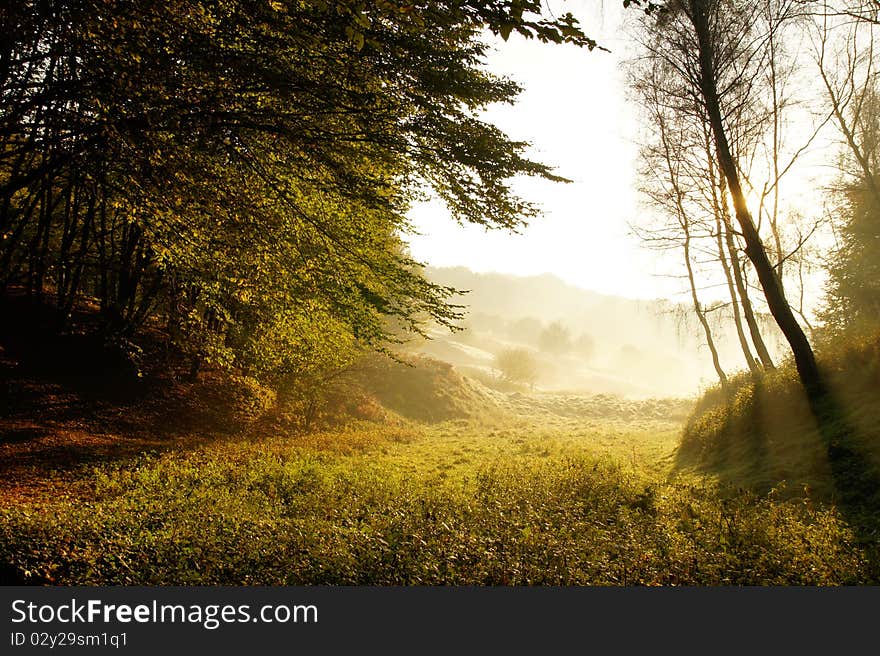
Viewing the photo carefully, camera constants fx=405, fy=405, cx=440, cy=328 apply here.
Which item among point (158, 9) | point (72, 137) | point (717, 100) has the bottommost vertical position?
point (72, 137)

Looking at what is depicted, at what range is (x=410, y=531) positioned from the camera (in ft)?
17.1

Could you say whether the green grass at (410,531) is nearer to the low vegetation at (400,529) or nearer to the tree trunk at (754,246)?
the low vegetation at (400,529)

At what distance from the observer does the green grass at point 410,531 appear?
4.10 m

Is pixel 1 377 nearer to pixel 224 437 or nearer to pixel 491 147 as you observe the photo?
pixel 224 437

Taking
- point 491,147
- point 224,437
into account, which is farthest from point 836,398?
point 224,437

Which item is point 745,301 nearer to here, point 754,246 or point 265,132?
point 754,246

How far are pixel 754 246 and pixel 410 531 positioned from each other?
30.7ft

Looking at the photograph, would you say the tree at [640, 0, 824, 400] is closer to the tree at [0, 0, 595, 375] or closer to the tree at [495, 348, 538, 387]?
the tree at [0, 0, 595, 375]

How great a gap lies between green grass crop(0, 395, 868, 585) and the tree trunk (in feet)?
11.4

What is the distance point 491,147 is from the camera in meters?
6.14

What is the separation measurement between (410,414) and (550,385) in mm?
74869

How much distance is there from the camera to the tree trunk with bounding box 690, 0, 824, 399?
346 inches

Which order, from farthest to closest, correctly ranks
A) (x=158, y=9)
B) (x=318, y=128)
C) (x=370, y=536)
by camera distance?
(x=318, y=128) < (x=370, y=536) < (x=158, y=9)

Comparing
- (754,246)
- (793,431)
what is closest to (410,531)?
(793,431)
